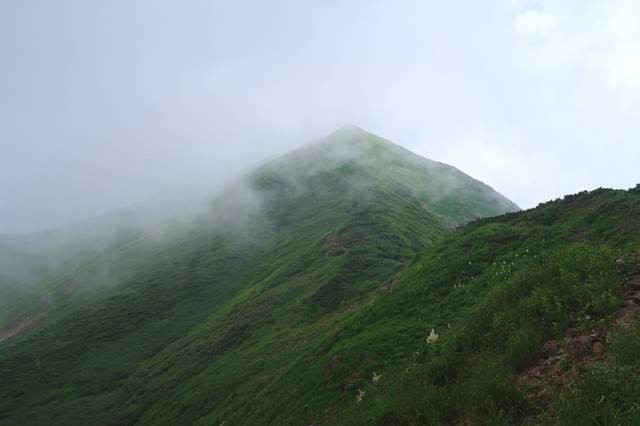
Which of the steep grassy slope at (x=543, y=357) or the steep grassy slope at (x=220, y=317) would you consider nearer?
the steep grassy slope at (x=543, y=357)

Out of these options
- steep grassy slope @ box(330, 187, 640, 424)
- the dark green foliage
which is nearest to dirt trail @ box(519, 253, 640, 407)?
steep grassy slope @ box(330, 187, 640, 424)

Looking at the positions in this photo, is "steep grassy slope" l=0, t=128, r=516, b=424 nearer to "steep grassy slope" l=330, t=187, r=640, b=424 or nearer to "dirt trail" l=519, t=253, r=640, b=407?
"steep grassy slope" l=330, t=187, r=640, b=424

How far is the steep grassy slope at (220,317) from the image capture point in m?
43.3

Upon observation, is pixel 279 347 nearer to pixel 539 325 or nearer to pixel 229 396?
pixel 229 396

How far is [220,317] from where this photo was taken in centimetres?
8762

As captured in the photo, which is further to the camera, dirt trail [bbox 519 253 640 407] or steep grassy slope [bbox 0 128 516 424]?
steep grassy slope [bbox 0 128 516 424]

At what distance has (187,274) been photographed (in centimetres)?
12838

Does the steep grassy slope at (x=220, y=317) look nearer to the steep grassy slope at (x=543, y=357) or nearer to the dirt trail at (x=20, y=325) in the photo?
the dirt trail at (x=20, y=325)

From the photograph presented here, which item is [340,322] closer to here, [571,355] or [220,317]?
[571,355]

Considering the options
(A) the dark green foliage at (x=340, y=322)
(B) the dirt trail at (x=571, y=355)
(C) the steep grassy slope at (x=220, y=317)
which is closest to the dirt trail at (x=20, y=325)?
(C) the steep grassy slope at (x=220, y=317)

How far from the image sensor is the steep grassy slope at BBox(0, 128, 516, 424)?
43.3m

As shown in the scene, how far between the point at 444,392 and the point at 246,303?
258 feet

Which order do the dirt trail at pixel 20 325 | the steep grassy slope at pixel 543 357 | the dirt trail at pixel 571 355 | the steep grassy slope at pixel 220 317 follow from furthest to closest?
the dirt trail at pixel 20 325 < the steep grassy slope at pixel 220 317 < the dirt trail at pixel 571 355 < the steep grassy slope at pixel 543 357

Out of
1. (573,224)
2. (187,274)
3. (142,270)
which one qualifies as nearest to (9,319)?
(142,270)
